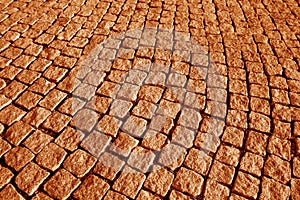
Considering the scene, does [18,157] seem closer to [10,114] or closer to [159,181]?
[10,114]

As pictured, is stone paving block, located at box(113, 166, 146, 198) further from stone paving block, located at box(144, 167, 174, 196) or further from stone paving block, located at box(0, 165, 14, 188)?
stone paving block, located at box(0, 165, 14, 188)

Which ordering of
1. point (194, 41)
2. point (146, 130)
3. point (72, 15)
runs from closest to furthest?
point (146, 130)
point (194, 41)
point (72, 15)

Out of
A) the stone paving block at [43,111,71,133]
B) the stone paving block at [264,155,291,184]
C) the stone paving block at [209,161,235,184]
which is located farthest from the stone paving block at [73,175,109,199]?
the stone paving block at [264,155,291,184]

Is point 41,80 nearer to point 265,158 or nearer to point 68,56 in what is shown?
point 68,56

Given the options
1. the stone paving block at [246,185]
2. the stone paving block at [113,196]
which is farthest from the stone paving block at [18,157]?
the stone paving block at [246,185]

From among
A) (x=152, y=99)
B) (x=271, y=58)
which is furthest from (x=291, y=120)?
(x=152, y=99)

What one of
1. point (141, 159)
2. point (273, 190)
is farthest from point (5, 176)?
point (273, 190)

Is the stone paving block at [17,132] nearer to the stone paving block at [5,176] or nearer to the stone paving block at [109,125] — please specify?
the stone paving block at [5,176]

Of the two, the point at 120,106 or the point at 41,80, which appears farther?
the point at 41,80
